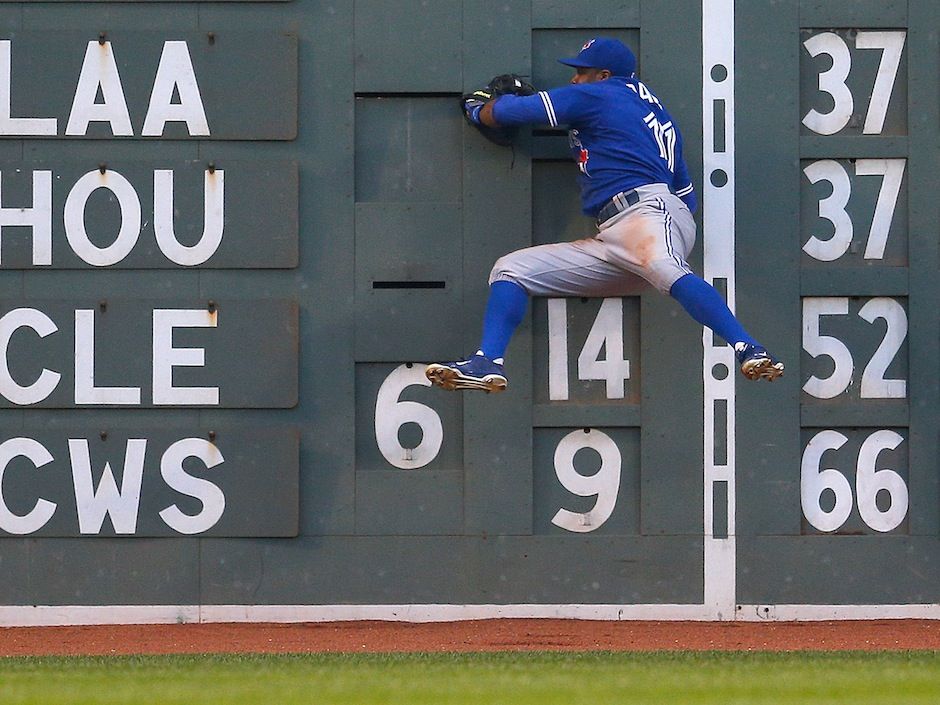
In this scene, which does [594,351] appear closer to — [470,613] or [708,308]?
[708,308]

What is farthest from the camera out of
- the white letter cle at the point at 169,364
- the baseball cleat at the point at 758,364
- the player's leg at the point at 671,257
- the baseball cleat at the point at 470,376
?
the white letter cle at the point at 169,364

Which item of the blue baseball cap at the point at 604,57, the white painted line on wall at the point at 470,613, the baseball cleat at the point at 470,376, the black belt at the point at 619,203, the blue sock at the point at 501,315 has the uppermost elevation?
the blue baseball cap at the point at 604,57

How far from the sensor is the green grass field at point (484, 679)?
4.06m

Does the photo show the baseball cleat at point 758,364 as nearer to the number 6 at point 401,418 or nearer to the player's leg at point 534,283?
the player's leg at point 534,283

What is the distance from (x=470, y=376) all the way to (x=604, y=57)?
1390 millimetres

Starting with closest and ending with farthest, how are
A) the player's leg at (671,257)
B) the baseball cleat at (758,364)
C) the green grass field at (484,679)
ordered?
the green grass field at (484,679)
the baseball cleat at (758,364)
the player's leg at (671,257)

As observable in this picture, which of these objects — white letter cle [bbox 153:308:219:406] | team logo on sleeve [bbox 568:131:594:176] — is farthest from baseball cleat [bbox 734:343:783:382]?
white letter cle [bbox 153:308:219:406]

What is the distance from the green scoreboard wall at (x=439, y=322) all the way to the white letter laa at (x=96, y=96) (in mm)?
12

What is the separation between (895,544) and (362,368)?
2319 millimetres

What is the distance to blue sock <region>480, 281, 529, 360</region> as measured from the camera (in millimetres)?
5438

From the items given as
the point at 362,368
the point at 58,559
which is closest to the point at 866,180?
the point at 362,368

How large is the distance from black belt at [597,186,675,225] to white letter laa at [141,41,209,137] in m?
1.66

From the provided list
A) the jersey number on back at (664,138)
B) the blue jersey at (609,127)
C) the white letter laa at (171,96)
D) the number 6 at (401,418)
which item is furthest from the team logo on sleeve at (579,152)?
the white letter laa at (171,96)

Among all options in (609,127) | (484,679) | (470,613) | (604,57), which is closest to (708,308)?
(609,127)
